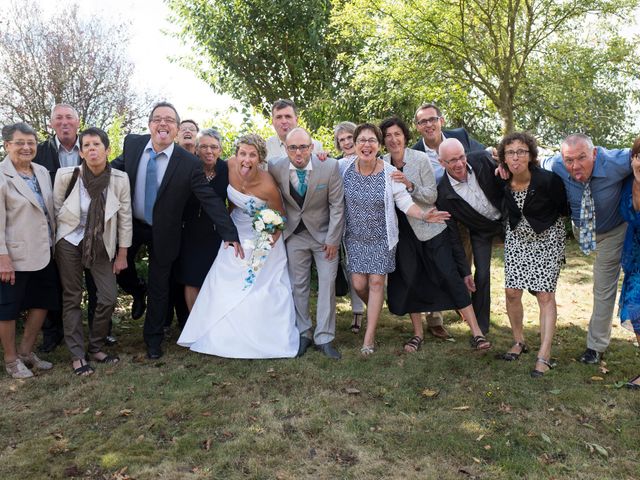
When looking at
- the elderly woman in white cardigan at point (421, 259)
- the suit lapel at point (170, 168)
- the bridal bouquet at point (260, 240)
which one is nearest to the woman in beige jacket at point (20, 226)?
the suit lapel at point (170, 168)

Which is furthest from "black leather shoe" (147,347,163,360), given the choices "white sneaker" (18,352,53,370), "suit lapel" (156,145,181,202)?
"suit lapel" (156,145,181,202)

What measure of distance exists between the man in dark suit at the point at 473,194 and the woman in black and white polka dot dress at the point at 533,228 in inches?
8.9

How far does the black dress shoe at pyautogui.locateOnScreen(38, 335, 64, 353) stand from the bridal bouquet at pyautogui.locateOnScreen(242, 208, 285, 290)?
7.33ft

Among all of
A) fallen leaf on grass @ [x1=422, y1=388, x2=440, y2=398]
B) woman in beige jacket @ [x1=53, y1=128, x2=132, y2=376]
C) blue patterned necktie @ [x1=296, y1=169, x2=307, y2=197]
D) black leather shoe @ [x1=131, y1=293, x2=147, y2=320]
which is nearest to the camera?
fallen leaf on grass @ [x1=422, y1=388, x2=440, y2=398]

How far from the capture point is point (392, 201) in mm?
5469

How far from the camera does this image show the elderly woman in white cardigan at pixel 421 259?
562 cm

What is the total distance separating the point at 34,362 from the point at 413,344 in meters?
3.82

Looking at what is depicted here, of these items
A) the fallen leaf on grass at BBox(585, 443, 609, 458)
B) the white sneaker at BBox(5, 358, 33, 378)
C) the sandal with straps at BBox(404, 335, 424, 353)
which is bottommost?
the white sneaker at BBox(5, 358, 33, 378)

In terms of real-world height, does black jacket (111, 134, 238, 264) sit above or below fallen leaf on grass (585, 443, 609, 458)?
above

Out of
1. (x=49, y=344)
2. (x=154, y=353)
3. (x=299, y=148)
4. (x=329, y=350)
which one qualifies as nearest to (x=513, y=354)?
(x=329, y=350)

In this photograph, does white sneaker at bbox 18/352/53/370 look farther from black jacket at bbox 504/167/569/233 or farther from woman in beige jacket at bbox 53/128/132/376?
black jacket at bbox 504/167/569/233

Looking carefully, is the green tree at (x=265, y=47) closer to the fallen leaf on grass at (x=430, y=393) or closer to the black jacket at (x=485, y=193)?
the black jacket at (x=485, y=193)

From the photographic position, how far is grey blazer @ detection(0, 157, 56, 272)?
490 centimetres

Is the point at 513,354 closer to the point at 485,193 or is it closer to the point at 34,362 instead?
the point at 485,193
